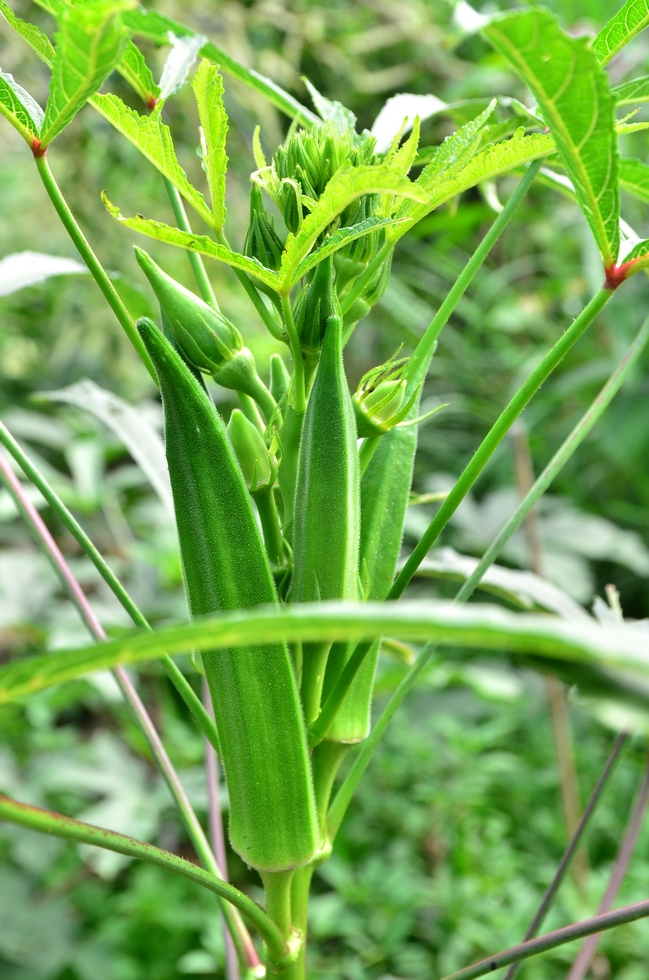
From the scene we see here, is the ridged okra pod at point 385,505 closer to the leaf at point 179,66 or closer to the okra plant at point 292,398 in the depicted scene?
the okra plant at point 292,398

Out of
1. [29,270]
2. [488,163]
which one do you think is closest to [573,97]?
[488,163]

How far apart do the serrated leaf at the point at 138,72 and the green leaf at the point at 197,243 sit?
0.35 ft

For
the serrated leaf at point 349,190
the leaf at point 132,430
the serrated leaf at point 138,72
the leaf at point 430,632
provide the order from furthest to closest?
1. the leaf at point 132,430
2. the serrated leaf at point 138,72
3. the serrated leaf at point 349,190
4. the leaf at point 430,632

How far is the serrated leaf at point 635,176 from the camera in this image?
36 centimetres

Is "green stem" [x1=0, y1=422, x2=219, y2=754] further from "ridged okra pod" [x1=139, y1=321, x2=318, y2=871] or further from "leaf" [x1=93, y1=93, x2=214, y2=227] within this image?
"leaf" [x1=93, y1=93, x2=214, y2=227]

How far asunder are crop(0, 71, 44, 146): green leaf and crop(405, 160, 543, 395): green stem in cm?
18

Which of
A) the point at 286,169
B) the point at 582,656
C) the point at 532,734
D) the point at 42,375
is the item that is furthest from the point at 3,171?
the point at 582,656

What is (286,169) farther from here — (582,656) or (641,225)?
(641,225)

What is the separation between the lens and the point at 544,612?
1.56 ft

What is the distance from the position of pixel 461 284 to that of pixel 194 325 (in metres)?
0.11

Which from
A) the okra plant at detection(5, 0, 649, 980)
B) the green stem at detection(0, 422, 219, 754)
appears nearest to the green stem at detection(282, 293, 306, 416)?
the okra plant at detection(5, 0, 649, 980)

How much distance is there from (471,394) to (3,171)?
131 centimetres

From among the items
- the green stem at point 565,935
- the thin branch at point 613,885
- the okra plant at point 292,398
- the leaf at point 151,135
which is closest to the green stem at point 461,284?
the okra plant at point 292,398

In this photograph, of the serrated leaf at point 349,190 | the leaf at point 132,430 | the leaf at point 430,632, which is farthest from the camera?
the leaf at point 132,430
